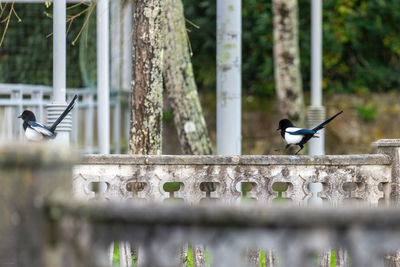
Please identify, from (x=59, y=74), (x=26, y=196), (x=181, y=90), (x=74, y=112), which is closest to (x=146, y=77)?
(x=59, y=74)

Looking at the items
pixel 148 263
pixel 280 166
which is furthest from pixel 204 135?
pixel 148 263

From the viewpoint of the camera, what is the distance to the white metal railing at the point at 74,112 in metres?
10.9

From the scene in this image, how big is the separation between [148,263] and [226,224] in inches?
11.0

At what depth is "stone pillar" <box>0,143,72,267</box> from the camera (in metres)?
2.34

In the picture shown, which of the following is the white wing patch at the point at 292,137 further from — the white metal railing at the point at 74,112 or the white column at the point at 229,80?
the white metal railing at the point at 74,112

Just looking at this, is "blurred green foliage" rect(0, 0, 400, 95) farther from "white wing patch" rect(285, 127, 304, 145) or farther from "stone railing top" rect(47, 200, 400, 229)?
"stone railing top" rect(47, 200, 400, 229)

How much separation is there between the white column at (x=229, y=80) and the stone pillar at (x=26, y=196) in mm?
5387

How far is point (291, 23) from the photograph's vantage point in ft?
42.1

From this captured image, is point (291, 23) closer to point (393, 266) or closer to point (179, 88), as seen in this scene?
point (179, 88)

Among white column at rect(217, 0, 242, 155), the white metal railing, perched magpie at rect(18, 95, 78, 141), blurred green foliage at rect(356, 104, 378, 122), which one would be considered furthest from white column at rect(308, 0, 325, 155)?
perched magpie at rect(18, 95, 78, 141)

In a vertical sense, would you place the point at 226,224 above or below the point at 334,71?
below

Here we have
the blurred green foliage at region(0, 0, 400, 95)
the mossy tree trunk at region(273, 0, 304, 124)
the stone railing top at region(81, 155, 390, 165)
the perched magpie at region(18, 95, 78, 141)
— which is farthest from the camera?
the blurred green foliage at region(0, 0, 400, 95)

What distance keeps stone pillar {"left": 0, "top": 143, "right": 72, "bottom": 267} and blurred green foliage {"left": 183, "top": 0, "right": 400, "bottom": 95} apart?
13414 mm

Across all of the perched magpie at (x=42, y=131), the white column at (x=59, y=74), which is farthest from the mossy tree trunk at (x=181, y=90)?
the perched magpie at (x=42, y=131)
